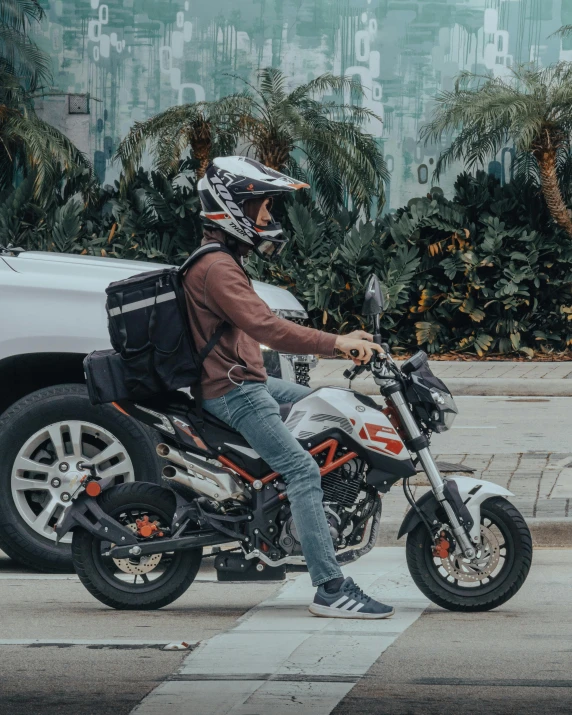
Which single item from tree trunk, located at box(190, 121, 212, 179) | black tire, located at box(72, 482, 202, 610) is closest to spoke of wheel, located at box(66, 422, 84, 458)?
black tire, located at box(72, 482, 202, 610)

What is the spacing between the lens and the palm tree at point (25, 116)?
18.7m

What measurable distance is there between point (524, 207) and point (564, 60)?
2.96 meters

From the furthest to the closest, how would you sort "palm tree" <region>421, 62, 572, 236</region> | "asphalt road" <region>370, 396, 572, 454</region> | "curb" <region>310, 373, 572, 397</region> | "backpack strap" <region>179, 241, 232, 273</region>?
"palm tree" <region>421, 62, 572, 236</region>, "curb" <region>310, 373, 572, 397</region>, "asphalt road" <region>370, 396, 572, 454</region>, "backpack strap" <region>179, 241, 232, 273</region>

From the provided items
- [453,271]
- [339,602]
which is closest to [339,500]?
[339,602]

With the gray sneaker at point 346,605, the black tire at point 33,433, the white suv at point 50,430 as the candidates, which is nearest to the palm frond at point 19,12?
the white suv at point 50,430

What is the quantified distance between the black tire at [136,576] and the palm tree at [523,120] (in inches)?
482

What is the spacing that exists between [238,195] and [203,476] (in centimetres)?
119

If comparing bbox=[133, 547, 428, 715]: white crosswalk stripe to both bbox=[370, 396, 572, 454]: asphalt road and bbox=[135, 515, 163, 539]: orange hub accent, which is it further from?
bbox=[370, 396, 572, 454]: asphalt road

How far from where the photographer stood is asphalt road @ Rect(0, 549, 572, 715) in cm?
465

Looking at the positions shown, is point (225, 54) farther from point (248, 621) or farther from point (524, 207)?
point (248, 621)

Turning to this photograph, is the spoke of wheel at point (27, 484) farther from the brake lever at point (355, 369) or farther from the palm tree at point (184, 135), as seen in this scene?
the palm tree at point (184, 135)

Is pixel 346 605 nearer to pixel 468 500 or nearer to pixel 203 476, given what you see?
pixel 468 500

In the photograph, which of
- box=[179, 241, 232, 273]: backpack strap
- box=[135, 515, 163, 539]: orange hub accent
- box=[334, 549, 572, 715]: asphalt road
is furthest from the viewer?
box=[135, 515, 163, 539]: orange hub accent

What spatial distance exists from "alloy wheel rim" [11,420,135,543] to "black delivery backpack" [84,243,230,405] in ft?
3.97
